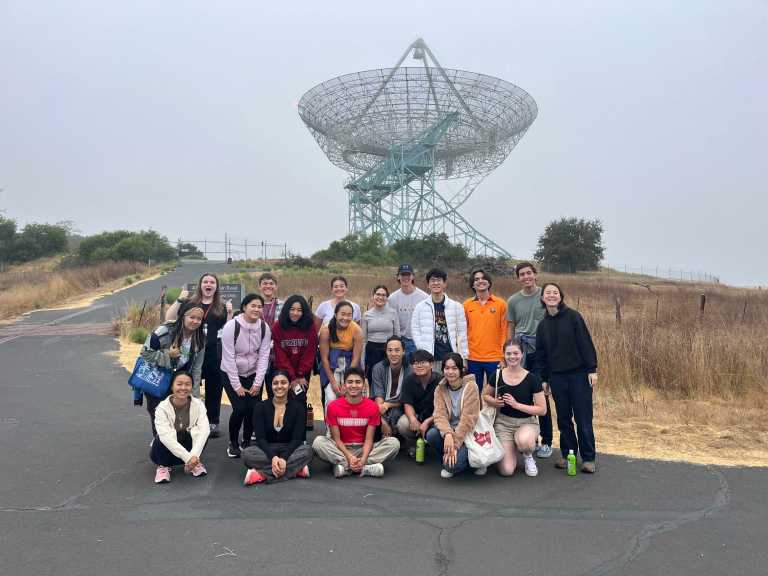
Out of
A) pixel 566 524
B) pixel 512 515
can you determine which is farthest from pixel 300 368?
pixel 566 524

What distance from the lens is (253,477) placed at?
466 centimetres

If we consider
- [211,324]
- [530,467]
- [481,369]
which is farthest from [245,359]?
[530,467]

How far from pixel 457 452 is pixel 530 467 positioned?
0.69m

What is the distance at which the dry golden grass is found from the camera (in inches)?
858

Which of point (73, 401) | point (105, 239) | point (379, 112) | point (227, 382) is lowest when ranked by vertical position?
point (73, 401)

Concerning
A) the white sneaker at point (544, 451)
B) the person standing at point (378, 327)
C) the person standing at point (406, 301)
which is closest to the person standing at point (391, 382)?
the person standing at point (378, 327)

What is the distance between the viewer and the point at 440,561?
3.39 metres

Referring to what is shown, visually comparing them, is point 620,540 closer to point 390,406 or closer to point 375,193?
point 390,406

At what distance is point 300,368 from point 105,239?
184ft

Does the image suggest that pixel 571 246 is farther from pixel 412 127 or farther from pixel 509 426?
pixel 509 426

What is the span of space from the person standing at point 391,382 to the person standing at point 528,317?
1207 mm

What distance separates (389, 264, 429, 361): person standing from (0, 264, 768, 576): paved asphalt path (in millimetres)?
1540

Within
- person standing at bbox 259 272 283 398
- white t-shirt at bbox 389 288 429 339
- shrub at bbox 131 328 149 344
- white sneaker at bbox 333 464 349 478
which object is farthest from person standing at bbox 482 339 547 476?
shrub at bbox 131 328 149 344

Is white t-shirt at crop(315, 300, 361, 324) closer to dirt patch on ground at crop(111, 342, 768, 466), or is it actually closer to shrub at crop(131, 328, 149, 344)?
dirt patch on ground at crop(111, 342, 768, 466)
